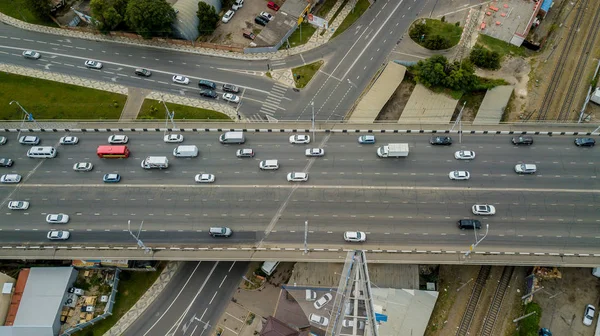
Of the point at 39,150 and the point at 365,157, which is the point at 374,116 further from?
the point at 39,150

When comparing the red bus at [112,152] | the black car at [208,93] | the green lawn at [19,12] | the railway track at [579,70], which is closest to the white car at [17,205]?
the red bus at [112,152]

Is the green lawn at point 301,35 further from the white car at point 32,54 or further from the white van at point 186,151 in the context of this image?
the white car at point 32,54

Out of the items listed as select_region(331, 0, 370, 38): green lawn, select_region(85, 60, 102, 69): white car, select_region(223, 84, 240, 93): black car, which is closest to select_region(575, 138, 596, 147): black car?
select_region(331, 0, 370, 38): green lawn

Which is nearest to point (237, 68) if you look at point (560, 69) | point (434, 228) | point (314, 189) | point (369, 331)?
point (314, 189)

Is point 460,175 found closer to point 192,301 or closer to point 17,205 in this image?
point 192,301

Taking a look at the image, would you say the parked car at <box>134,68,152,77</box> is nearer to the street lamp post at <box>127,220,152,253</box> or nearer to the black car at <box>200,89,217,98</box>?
the black car at <box>200,89,217,98</box>
